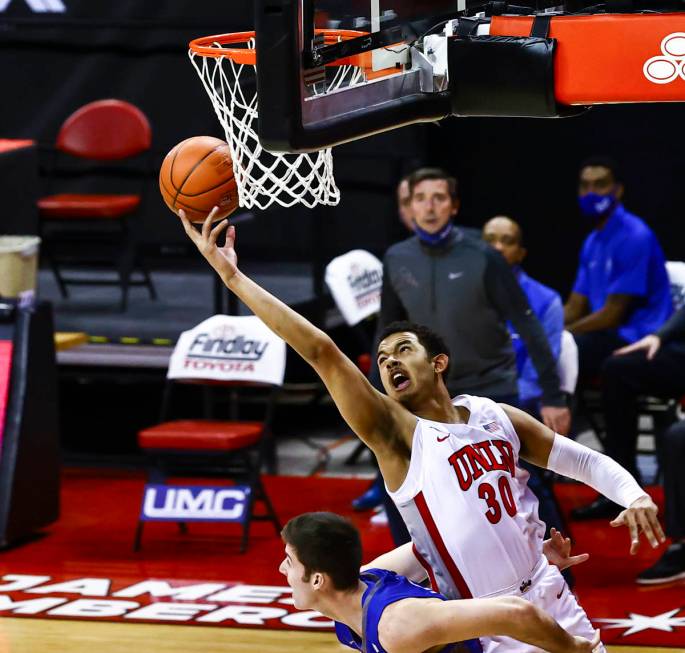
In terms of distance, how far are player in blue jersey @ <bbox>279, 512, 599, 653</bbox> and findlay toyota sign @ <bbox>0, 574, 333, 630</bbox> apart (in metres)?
2.58

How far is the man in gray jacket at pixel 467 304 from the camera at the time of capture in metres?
7.07

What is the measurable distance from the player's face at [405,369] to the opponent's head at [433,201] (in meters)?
2.67

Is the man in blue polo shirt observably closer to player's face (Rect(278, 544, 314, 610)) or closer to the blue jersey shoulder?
the blue jersey shoulder

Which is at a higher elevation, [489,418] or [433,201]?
[433,201]

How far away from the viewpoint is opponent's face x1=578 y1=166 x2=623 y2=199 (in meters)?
9.08

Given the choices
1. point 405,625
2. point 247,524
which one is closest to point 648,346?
point 247,524

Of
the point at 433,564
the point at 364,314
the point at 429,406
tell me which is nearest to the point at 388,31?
the point at 429,406

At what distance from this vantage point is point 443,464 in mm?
4367

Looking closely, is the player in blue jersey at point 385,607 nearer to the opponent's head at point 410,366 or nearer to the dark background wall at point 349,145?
the opponent's head at point 410,366

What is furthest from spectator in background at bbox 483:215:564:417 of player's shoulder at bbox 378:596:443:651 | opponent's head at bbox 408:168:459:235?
player's shoulder at bbox 378:596:443:651

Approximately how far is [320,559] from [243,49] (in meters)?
1.67

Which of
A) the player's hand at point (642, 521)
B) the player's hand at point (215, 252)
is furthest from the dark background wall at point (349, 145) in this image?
the player's hand at point (642, 521)

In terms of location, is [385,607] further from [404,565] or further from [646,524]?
[646,524]

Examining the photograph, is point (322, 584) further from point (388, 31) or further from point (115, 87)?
point (115, 87)
